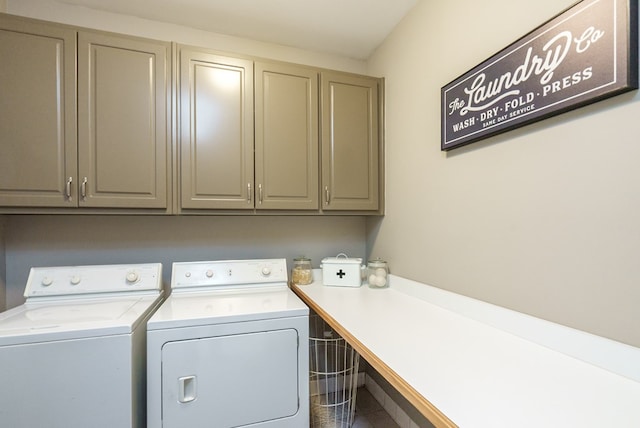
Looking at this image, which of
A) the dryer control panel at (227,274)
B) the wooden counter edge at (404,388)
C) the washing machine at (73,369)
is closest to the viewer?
the wooden counter edge at (404,388)

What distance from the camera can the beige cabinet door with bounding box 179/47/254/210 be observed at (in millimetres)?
1671

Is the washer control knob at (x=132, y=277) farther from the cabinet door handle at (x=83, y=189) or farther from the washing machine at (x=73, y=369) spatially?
the cabinet door handle at (x=83, y=189)

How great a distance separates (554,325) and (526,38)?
1.02 m

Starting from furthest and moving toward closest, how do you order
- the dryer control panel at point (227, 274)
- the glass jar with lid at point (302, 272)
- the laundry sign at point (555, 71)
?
the glass jar with lid at point (302, 272)
the dryer control panel at point (227, 274)
the laundry sign at point (555, 71)

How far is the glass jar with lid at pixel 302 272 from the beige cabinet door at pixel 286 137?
0.42 metres

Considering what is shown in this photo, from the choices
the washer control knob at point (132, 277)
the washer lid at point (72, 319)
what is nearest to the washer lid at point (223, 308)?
the washer lid at point (72, 319)

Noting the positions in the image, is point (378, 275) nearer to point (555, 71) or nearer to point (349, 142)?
Result: point (349, 142)

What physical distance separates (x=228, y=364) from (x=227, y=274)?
0.61m

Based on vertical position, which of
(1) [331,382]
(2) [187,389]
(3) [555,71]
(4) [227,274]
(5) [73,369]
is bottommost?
(1) [331,382]

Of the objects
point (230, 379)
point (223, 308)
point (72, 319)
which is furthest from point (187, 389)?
point (72, 319)

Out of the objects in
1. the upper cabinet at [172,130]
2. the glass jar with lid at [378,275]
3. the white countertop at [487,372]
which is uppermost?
the upper cabinet at [172,130]

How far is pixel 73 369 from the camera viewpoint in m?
1.17

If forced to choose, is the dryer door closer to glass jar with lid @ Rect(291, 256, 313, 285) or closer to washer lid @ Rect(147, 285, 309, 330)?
washer lid @ Rect(147, 285, 309, 330)

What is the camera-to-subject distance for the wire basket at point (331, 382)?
6.27 ft
